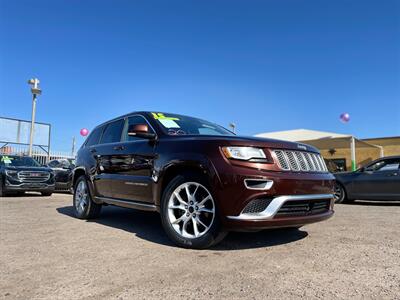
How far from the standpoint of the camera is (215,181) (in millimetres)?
3777

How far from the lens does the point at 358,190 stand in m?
9.77

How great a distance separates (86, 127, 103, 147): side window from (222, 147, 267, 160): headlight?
3.43 meters

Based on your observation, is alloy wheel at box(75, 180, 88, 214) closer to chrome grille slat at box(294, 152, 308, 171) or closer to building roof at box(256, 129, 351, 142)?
chrome grille slat at box(294, 152, 308, 171)

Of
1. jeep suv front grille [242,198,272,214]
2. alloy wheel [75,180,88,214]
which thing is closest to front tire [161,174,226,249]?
jeep suv front grille [242,198,272,214]

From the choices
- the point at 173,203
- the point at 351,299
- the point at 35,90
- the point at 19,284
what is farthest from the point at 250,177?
the point at 35,90

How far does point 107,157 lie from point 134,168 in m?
0.94

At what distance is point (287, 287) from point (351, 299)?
443 mm

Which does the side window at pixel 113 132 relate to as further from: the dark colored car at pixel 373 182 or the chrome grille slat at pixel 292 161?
the dark colored car at pixel 373 182

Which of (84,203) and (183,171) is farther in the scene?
(84,203)

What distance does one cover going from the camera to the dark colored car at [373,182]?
30.6 feet

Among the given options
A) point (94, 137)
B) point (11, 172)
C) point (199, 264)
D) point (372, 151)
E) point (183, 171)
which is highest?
point (372, 151)

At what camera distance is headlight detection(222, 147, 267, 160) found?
3807mm

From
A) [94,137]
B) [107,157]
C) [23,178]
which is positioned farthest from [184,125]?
[23,178]

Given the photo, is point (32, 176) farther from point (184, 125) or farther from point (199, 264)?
point (199, 264)
